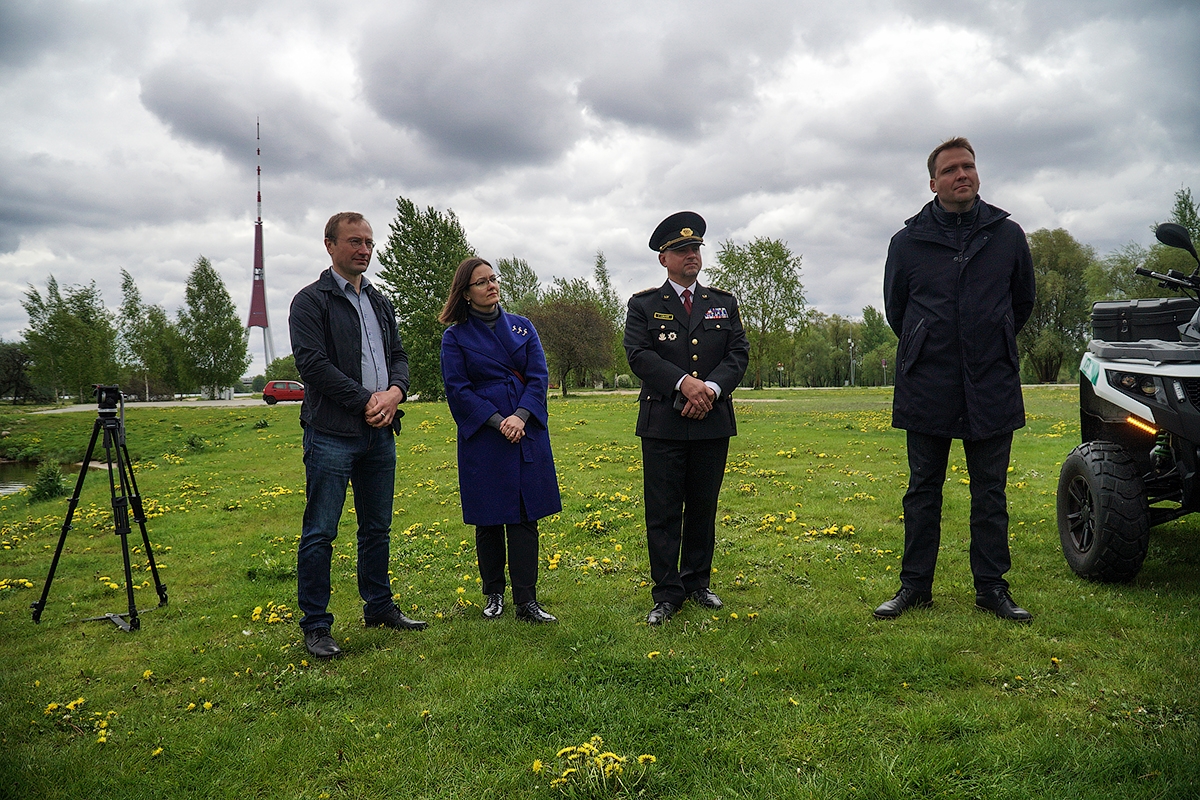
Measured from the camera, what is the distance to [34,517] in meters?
11.1

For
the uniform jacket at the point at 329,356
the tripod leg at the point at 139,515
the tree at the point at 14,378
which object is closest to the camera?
the uniform jacket at the point at 329,356

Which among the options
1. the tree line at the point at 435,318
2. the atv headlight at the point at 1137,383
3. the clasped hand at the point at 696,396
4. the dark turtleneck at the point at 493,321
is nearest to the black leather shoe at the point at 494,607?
the dark turtleneck at the point at 493,321

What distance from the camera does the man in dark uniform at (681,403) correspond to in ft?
15.6

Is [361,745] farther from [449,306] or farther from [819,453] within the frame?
[819,453]

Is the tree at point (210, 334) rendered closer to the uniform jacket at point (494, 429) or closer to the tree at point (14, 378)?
the tree at point (14, 378)

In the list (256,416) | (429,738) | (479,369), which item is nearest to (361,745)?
(429,738)

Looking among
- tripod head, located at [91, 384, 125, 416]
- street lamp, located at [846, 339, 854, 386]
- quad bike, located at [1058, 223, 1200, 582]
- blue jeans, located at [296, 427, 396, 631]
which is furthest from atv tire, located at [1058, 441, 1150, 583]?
street lamp, located at [846, 339, 854, 386]

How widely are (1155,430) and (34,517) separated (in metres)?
14.5

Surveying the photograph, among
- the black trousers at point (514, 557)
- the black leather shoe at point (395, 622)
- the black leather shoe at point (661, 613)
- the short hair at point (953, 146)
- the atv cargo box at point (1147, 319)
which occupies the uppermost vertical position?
the short hair at point (953, 146)

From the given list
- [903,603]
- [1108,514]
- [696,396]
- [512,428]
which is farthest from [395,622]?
[1108,514]

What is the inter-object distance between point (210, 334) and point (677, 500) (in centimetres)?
7175

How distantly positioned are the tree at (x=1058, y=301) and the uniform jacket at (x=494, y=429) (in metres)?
58.8

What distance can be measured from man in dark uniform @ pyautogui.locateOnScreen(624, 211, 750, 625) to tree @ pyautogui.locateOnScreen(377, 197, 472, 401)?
39.0 metres

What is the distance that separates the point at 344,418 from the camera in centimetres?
447
